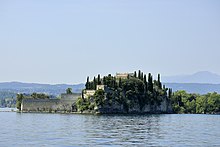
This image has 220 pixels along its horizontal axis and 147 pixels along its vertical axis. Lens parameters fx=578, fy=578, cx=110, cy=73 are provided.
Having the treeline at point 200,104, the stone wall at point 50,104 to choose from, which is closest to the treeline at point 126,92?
the stone wall at point 50,104

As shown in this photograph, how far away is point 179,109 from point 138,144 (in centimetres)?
10984

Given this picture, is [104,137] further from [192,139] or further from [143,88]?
[143,88]

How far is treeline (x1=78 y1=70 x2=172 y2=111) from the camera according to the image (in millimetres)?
117438

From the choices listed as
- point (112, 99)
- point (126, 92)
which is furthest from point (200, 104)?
point (112, 99)

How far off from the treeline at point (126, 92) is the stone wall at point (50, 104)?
228 inches

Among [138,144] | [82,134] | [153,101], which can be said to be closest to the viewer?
[138,144]

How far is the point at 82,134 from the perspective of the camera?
173 ft

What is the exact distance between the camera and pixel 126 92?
12306 cm

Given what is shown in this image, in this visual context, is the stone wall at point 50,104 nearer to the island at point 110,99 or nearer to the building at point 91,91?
the island at point 110,99

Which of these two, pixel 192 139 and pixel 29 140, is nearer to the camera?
pixel 29 140

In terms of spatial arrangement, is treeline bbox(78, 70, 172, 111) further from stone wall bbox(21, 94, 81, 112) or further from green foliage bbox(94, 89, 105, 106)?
stone wall bbox(21, 94, 81, 112)

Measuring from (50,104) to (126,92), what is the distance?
18880 millimetres

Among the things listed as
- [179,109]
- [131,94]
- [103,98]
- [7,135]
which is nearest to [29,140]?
[7,135]

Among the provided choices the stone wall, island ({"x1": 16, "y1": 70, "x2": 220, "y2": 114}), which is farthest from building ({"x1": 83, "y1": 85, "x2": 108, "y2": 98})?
the stone wall
